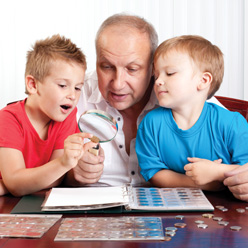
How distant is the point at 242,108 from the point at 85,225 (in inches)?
66.6

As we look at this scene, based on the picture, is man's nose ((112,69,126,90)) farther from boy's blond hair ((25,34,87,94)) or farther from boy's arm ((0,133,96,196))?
boy's arm ((0,133,96,196))

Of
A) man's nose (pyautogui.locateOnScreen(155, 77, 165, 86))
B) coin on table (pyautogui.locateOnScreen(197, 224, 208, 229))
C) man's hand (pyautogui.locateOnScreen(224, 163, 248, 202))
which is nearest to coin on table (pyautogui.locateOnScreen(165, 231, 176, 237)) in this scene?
coin on table (pyautogui.locateOnScreen(197, 224, 208, 229))

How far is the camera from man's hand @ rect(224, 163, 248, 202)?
Result: 1.63 m

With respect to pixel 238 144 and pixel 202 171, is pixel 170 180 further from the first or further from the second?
pixel 238 144

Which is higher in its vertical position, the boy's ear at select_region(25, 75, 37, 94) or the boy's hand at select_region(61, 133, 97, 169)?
the boy's ear at select_region(25, 75, 37, 94)

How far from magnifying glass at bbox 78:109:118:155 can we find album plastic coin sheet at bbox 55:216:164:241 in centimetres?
35

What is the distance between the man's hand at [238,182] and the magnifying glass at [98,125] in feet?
1.60

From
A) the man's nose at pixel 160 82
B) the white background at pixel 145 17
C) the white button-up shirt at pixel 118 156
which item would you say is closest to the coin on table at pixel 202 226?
the man's nose at pixel 160 82

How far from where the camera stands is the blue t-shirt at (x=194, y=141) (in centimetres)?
189

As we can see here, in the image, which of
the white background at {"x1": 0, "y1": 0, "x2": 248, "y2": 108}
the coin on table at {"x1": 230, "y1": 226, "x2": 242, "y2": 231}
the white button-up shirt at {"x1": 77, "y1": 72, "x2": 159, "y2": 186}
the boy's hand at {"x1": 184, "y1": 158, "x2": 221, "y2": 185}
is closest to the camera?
the coin on table at {"x1": 230, "y1": 226, "x2": 242, "y2": 231}

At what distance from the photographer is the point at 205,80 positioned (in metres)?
1.92

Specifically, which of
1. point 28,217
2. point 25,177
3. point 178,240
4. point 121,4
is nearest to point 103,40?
point 25,177

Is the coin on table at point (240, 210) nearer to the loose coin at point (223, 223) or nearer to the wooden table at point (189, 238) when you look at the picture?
the wooden table at point (189, 238)

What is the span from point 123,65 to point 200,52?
385 millimetres
